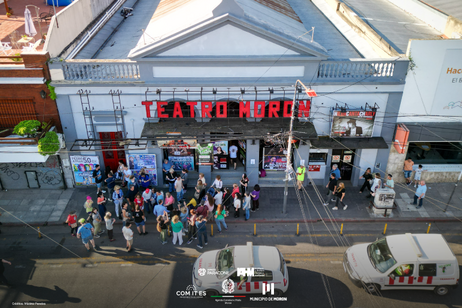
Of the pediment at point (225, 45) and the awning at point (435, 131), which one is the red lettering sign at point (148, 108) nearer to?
the pediment at point (225, 45)

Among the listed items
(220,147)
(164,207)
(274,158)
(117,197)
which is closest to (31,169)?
(117,197)

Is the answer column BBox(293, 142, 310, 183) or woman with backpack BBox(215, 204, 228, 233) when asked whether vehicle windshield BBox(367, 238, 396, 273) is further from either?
column BBox(293, 142, 310, 183)

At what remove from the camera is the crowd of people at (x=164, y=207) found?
54.5 feet

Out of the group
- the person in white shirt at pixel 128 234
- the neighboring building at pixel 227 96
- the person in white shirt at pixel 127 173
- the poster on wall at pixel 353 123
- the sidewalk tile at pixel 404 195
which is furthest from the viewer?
the sidewalk tile at pixel 404 195

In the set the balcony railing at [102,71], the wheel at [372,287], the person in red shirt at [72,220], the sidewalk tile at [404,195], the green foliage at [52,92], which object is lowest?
the sidewalk tile at [404,195]

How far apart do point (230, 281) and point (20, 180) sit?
15006 millimetres

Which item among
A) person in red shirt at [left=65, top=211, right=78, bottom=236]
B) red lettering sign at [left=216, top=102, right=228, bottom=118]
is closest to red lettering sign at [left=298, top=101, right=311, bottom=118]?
red lettering sign at [left=216, top=102, right=228, bottom=118]

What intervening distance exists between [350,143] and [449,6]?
1713 centimetres

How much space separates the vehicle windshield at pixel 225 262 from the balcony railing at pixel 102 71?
10498 millimetres

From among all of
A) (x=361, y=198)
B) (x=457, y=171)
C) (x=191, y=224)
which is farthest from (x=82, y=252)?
(x=457, y=171)

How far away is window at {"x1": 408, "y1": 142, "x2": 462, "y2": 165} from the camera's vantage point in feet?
71.2

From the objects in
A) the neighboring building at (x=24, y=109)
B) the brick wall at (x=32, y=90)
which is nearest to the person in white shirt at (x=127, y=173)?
the neighboring building at (x=24, y=109)

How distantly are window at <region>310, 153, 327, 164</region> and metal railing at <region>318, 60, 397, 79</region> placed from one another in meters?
4.73

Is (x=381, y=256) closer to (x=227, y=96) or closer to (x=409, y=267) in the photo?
(x=409, y=267)
